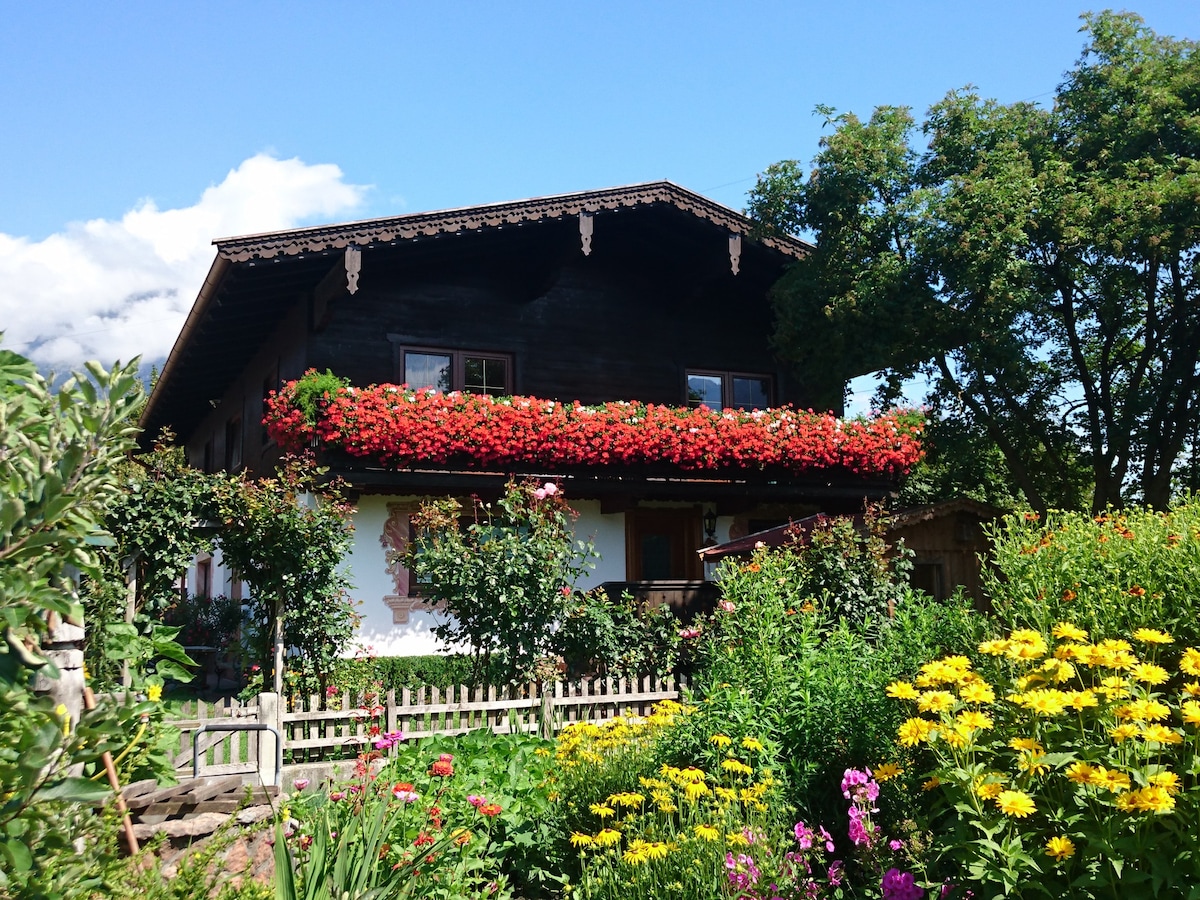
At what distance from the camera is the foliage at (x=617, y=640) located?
35.0 ft

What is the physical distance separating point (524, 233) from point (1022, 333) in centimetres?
963

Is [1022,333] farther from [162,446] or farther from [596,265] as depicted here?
[162,446]

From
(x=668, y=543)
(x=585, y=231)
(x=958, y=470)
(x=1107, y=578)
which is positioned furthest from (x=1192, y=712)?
(x=958, y=470)

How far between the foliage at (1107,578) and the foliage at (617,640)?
4.78m

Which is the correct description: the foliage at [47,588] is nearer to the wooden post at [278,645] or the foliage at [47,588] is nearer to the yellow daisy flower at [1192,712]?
the yellow daisy flower at [1192,712]

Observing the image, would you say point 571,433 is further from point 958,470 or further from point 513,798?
point 958,470

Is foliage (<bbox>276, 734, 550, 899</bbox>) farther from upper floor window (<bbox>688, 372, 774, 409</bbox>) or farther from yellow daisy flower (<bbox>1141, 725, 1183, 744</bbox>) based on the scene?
upper floor window (<bbox>688, 372, 774, 409</bbox>)

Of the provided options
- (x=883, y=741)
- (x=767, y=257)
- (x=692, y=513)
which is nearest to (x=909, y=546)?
(x=692, y=513)

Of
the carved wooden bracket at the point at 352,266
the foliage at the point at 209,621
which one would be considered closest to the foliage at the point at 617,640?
the carved wooden bracket at the point at 352,266

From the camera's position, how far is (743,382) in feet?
60.5

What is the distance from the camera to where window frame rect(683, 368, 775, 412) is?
17.7 m

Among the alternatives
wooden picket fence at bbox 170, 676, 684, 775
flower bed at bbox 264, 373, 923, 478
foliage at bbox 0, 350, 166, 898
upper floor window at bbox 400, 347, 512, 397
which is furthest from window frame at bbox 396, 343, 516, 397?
foliage at bbox 0, 350, 166, 898

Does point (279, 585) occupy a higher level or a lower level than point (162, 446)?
lower

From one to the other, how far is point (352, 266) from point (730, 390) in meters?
7.35
